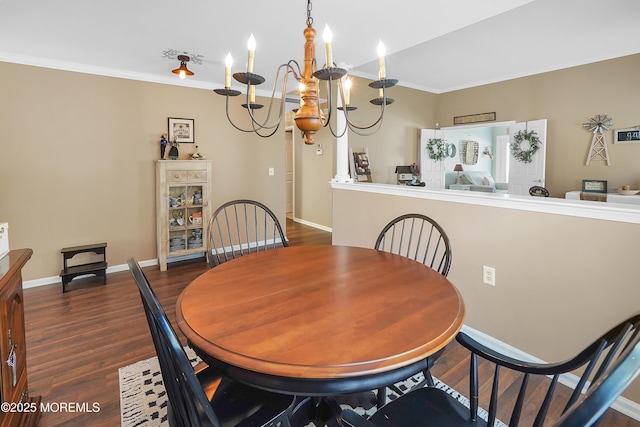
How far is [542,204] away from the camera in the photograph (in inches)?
76.7

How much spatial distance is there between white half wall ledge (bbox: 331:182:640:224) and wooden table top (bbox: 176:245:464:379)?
2.87 ft

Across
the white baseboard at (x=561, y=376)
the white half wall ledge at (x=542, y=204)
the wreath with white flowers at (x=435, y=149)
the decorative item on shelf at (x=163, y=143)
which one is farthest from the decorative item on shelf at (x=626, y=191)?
the decorative item on shelf at (x=163, y=143)

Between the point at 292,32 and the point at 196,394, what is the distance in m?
2.73

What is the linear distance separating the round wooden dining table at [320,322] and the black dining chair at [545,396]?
16 centimetres

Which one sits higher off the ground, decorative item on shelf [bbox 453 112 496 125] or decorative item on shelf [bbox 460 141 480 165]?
decorative item on shelf [bbox 453 112 496 125]

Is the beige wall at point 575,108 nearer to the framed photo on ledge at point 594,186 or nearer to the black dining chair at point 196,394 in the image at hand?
the framed photo on ledge at point 594,186

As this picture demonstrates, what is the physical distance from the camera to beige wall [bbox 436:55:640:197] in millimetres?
4344

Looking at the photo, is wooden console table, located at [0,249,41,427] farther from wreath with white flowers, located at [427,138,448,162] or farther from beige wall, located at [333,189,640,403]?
wreath with white flowers, located at [427,138,448,162]

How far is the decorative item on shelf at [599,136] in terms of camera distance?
452cm

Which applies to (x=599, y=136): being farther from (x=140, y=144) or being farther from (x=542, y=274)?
(x=140, y=144)

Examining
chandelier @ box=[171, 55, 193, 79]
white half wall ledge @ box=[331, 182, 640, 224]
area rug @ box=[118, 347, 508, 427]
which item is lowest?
area rug @ box=[118, 347, 508, 427]

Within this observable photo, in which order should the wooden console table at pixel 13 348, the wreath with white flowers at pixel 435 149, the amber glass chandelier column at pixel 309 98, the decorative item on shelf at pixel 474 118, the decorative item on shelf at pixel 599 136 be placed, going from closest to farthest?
the wooden console table at pixel 13 348 → the amber glass chandelier column at pixel 309 98 → the decorative item on shelf at pixel 599 136 → the decorative item on shelf at pixel 474 118 → the wreath with white flowers at pixel 435 149

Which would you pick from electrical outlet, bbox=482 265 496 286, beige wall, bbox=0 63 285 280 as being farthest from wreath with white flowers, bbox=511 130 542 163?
beige wall, bbox=0 63 285 280

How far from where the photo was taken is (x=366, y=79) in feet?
16.9
